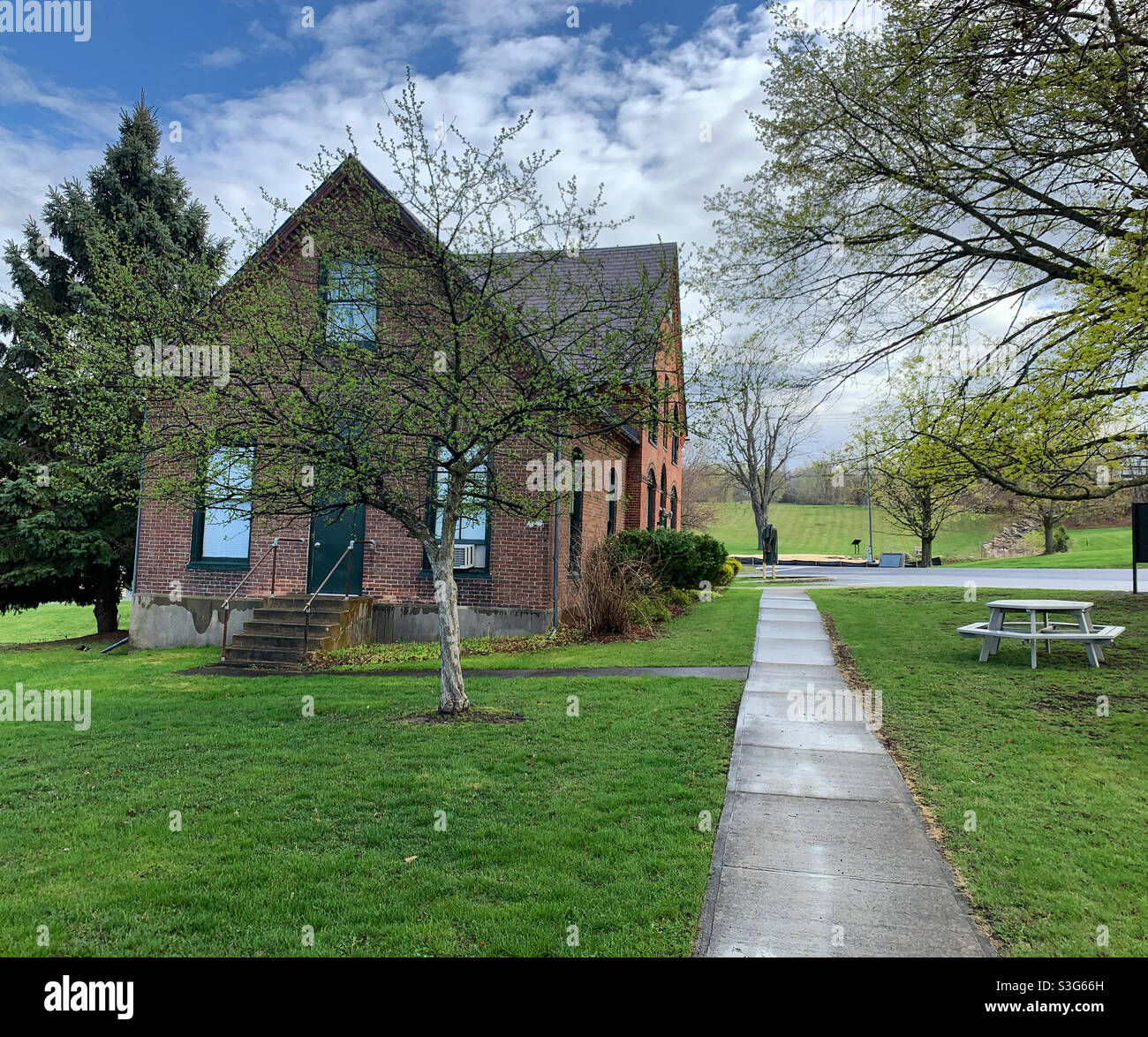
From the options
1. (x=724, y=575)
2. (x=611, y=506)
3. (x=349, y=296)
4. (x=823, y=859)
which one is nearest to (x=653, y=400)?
(x=349, y=296)

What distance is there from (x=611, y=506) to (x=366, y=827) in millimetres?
14592

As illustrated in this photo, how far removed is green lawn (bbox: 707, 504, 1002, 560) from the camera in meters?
64.8

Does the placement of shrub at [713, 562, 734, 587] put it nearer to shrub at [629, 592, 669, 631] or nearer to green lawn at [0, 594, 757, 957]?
shrub at [629, 592, 669, 631]

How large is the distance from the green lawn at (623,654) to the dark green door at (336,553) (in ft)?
5.71

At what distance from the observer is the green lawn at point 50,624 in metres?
22.5

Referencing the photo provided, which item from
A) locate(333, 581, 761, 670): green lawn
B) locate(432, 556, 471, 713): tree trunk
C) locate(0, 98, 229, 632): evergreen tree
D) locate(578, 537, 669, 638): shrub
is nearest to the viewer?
locate(432, 556, 471, 713): tree trunk

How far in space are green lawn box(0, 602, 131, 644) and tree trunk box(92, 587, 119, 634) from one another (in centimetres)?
41

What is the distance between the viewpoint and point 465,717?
26.0 ft

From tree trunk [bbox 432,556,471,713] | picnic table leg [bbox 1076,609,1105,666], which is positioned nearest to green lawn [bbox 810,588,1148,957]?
picnic table leg [bbox 1076,609,1105,666]

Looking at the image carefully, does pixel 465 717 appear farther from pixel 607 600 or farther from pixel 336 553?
pixel 336 553

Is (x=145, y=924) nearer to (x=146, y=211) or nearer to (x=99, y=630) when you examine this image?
(x=99, y=630)

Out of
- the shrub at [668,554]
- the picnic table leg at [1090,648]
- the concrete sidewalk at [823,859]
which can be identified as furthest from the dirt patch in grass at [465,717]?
the shrub at [668,554]
